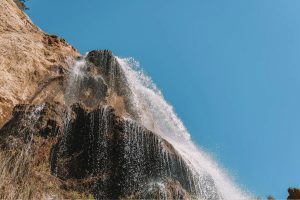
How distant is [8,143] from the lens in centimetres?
1546

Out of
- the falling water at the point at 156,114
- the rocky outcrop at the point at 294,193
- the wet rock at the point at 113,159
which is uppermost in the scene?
the falling water at the point at 156,114

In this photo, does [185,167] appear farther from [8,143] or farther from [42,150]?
[8,143]

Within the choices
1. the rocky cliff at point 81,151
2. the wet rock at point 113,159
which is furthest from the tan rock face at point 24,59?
the wet rock at point 113,159

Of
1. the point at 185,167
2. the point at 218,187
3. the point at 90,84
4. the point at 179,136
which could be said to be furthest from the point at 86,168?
the point at 179,136

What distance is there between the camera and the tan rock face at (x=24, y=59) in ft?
72.5

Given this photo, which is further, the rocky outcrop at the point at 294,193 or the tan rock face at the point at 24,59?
the tan rock face at the point at 24,59

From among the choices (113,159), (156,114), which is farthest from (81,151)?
(156,114)

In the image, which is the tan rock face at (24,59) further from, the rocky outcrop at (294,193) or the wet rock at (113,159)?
the rocky outcrop at (294,193)

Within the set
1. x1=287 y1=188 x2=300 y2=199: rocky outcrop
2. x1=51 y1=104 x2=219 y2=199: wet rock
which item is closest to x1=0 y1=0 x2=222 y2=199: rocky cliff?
x1=51 y1=104 x2=219 y2=199: wet rock

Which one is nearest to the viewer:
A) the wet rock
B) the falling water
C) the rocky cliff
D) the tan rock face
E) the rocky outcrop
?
the rocky outcrop

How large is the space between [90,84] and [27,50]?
14.5 feet

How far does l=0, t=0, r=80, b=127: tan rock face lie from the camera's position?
22.1 metres

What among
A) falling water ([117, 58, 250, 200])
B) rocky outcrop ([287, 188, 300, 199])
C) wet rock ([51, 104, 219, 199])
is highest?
falling water ([117, 58, 250, 200])

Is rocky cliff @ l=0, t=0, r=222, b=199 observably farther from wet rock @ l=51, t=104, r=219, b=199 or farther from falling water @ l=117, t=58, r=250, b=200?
falling water @ l=117, t=58, r=250, b=200
